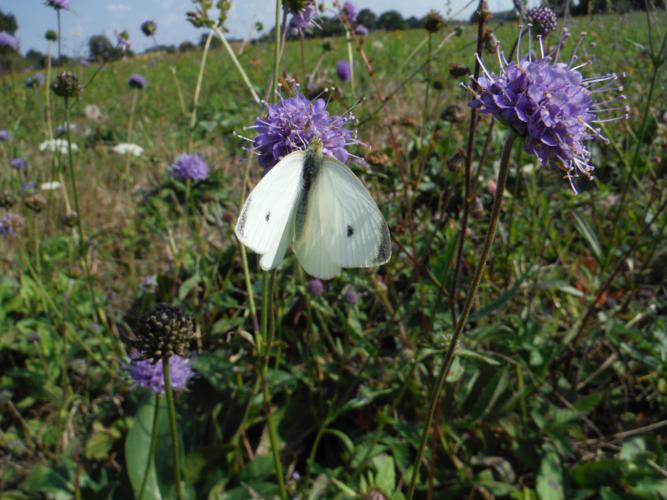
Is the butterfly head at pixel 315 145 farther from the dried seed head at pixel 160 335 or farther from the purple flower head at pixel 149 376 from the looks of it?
the purple flower head at pixel 149 376

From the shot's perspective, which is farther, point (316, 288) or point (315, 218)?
point (316, 288)

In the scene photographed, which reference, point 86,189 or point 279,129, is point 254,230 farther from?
point 86,189

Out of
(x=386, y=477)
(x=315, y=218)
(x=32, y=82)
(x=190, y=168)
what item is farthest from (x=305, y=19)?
(x=32, y=82)

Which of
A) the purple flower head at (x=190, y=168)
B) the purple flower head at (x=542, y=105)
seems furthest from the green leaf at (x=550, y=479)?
the purple flower head at (x=190, y=168)

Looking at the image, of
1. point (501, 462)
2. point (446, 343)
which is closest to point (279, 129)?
point (446, 343)

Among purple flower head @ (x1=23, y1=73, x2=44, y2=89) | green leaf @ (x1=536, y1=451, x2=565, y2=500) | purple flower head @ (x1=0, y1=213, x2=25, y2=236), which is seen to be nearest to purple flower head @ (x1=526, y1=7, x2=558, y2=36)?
green leaf @ (x1=536, y1=451, x2=565, y2=500)

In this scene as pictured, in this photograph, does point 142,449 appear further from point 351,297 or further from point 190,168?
point 190,168
